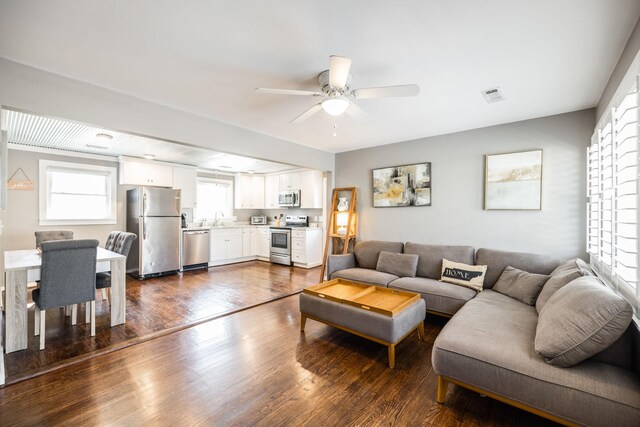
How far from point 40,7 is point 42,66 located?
0.87 m

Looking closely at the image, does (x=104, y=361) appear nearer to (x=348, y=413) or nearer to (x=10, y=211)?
(x=348, y=413)

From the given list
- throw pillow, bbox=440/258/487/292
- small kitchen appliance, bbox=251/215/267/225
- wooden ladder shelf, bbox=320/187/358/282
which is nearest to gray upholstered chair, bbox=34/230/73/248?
small kitchen appliance, bbox=251/215/267/225

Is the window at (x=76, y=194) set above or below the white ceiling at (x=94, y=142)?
below

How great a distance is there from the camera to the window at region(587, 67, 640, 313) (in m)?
1.62

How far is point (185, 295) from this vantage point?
4.08 meters

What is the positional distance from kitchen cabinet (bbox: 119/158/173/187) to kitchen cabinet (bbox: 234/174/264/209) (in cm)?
169

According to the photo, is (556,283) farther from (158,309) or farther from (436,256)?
(158,309)

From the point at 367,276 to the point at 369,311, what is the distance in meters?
1.23

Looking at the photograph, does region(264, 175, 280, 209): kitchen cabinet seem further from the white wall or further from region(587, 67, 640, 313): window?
region(587, 67, 640, 313): window

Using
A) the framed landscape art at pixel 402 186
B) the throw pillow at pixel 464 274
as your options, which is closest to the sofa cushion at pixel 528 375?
the throw pillow at pixel 464 274

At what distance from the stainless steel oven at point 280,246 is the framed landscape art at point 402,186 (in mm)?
2330

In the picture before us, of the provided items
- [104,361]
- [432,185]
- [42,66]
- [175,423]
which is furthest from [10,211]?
[432,185]

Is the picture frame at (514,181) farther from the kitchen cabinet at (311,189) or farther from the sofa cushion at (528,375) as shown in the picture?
the kitchen cabinet at (311,189)

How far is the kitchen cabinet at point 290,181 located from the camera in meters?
6.54
